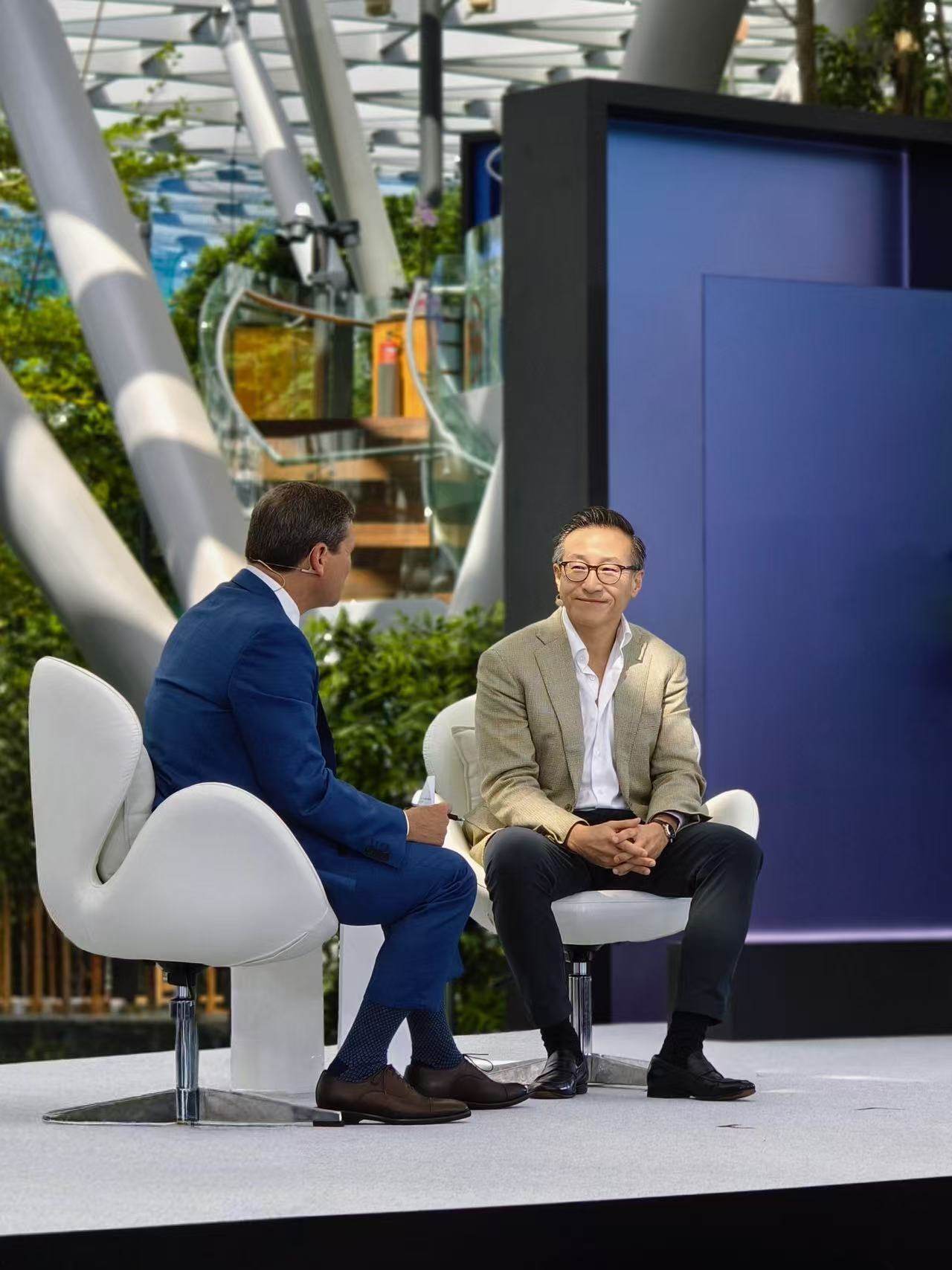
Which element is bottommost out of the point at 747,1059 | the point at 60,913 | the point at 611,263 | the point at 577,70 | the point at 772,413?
the point at 747,1059

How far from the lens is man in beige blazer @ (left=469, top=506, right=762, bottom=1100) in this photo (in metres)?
4.06

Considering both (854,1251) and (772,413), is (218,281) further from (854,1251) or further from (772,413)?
(854,1251)

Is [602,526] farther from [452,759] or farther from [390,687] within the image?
[390,687]

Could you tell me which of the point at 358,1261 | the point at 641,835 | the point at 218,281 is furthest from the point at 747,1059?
the point at 218,281

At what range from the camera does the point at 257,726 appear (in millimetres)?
3568

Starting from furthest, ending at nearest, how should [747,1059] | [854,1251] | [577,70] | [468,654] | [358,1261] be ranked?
[577,70] → [468,654] → [747,1059] → [854,1251] → [358,1261]

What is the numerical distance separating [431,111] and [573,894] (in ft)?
61.7

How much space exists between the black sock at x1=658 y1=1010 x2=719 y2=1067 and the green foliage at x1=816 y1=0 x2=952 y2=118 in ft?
16.1

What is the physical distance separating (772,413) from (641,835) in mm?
2193

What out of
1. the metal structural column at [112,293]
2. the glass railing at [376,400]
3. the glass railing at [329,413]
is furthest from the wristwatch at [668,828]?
the glass railing at [329,413]

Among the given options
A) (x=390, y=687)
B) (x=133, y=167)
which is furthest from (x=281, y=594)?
(x=133, y=167)

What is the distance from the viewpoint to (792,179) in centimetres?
620

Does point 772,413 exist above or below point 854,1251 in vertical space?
above

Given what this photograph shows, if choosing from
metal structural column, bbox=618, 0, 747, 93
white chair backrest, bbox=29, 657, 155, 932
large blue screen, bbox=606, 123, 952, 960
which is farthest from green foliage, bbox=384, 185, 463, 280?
white chair backrest, bbox=29, 657, 155, 932
